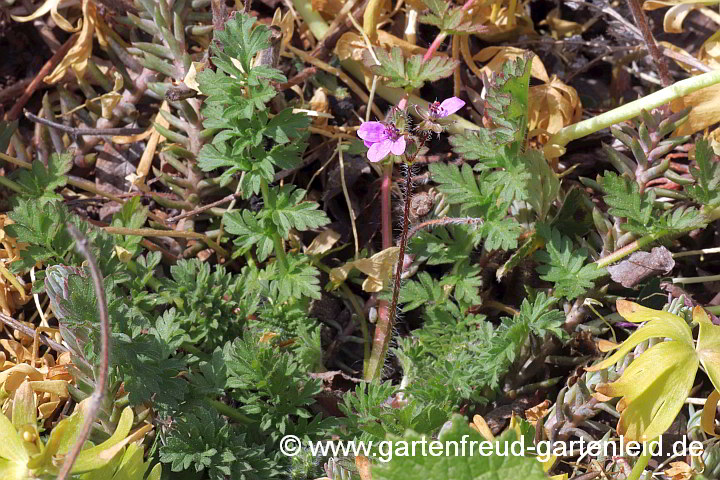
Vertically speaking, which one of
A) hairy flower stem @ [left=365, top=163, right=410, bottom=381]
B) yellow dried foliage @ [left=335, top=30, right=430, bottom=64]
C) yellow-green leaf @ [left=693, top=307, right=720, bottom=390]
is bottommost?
hairy flower stem @ [left=365, top=163, right=410, bottom=381]

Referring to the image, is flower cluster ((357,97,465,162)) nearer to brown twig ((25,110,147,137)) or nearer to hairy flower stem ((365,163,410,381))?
hairy flower stem ((365,163,410,381))

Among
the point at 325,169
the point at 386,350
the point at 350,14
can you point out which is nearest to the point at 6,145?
the point at 325,169

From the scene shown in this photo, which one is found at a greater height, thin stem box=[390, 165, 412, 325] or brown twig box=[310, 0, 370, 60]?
brown twig box=[310, 0, 370, 60]

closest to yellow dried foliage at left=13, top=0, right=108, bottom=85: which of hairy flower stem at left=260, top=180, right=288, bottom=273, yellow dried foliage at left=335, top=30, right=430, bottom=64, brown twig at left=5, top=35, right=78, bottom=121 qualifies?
brown twig at left=5, top=35, right=78, bottom=121

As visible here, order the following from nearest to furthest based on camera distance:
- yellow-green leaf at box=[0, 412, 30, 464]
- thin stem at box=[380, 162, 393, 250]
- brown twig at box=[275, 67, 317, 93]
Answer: yellow-green leaf at box=[0, 412, 30, 464] < thin stem at box=[380, 162, 393, 250] < brown twig at box=[275, 67, 317, 93]

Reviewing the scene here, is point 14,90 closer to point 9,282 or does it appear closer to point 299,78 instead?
point 9,282

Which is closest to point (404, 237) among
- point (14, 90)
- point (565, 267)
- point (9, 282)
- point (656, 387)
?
point (565, 267)

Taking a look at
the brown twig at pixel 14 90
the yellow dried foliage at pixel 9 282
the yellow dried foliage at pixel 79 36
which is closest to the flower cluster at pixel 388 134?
the yellow dried foliage at pixel 9 282

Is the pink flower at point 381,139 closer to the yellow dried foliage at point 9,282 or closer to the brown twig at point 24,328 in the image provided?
the brown twig at point 24,328
